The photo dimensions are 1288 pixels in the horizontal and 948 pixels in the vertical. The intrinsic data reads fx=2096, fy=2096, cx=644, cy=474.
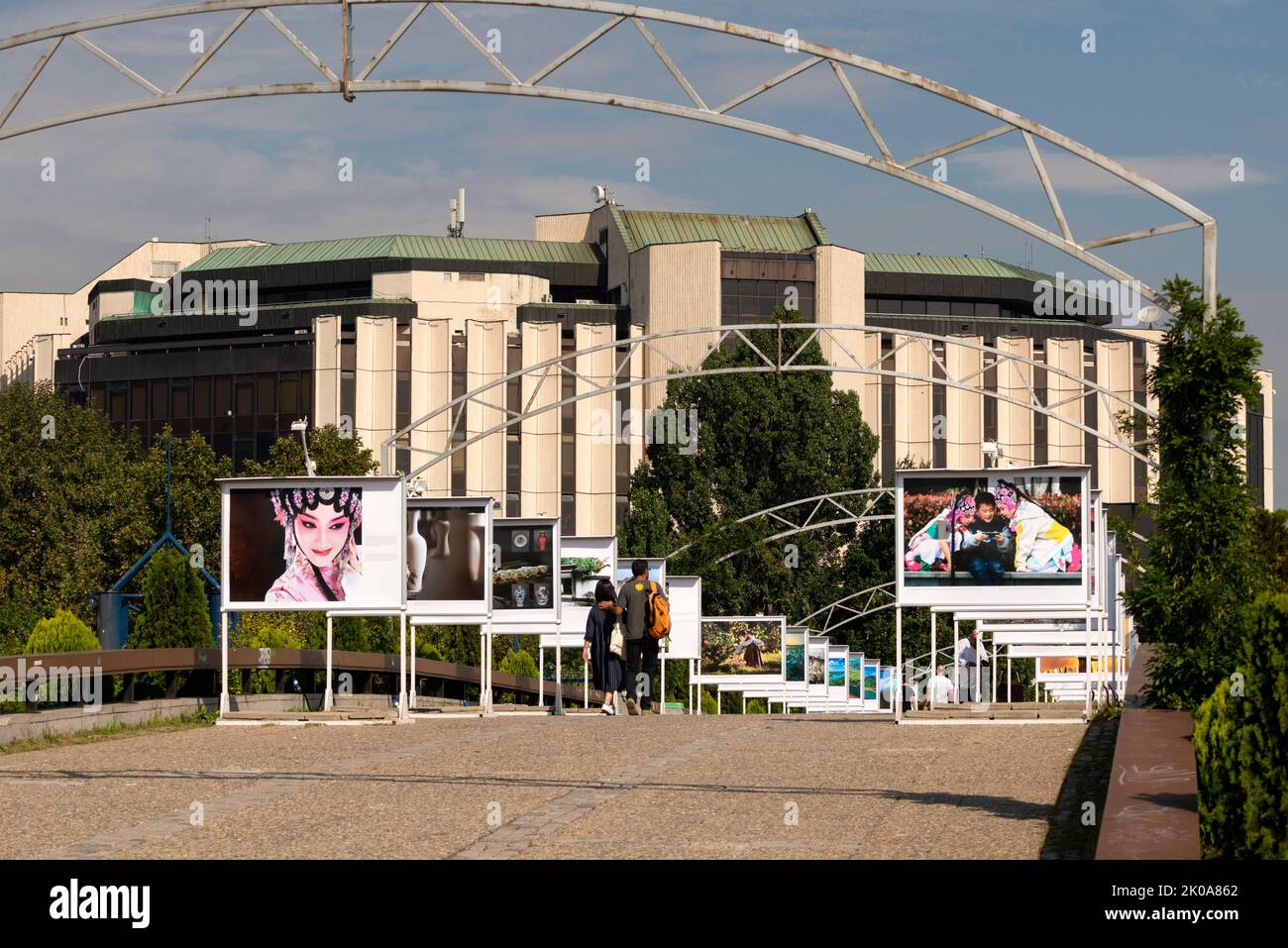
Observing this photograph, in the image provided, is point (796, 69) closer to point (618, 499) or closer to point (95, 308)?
point (618, 499)

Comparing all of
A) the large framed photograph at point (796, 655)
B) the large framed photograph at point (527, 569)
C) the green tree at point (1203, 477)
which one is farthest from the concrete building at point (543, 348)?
the green tree at point (1203, 477)

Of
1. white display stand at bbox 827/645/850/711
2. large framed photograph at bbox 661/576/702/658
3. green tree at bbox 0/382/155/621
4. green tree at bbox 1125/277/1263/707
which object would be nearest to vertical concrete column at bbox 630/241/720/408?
green tree at bbox 0/382/155/621

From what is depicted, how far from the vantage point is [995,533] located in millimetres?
24359

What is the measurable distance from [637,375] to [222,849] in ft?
301

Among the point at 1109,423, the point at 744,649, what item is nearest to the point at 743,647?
the point at 744,649

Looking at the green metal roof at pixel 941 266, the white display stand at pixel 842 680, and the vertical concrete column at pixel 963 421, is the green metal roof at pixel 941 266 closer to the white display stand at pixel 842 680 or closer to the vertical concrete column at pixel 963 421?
the vertical concrete column at pixel 963 421

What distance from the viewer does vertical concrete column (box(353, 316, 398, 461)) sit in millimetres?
100375

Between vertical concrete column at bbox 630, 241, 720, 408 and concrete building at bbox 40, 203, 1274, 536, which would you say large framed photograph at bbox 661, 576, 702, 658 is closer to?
concrete building at bbox 40, 203, 1274, 536

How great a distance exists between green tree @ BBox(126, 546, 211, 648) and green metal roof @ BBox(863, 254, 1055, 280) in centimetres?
8776

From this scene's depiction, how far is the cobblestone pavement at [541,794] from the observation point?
1086 cm

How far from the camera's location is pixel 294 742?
19.1 meters

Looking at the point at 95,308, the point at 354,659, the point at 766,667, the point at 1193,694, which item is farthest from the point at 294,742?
the point at 95,308

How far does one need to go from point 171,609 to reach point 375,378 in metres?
74.2

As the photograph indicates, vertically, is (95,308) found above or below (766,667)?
above
